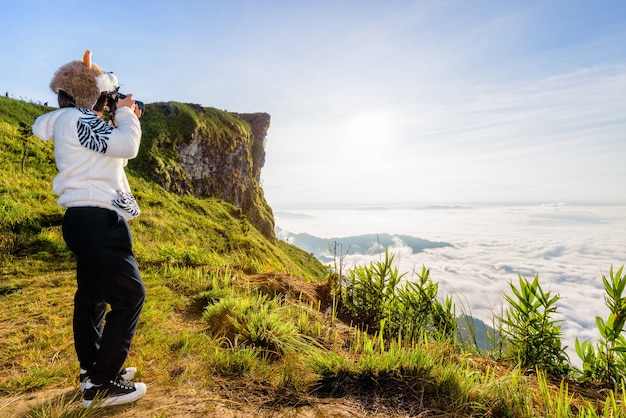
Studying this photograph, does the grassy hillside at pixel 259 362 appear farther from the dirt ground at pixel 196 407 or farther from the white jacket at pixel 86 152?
the white jacket at pixel 86 152

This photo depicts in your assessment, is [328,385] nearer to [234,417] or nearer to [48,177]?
[234,417]

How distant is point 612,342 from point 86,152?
4.84m

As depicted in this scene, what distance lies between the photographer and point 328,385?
2.44m

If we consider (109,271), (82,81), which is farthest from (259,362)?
(82,81)

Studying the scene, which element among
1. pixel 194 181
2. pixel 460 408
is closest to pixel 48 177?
pixel 460 408

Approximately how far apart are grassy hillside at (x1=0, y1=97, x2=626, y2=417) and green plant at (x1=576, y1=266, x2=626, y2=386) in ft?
0.73

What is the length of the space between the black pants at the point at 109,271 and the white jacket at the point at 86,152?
91 mm

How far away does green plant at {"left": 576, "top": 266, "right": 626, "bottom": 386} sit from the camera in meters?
2.96

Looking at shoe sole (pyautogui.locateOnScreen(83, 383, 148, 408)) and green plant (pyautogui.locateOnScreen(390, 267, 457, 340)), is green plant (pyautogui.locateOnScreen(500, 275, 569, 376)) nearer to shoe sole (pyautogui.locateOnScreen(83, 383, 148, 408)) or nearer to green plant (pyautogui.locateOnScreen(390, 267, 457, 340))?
green plant (pyautogui.locateOnScreen(390, 267, 457, 340))

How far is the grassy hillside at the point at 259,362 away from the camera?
212 centimetres

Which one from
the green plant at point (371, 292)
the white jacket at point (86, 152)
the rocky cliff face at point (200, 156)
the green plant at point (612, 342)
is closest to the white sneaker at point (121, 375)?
the white jacket at point (86, 152)

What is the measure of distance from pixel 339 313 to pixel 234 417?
321 centimetres

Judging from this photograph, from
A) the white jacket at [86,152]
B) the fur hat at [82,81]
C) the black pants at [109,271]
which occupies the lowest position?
the black pants at [109,271]

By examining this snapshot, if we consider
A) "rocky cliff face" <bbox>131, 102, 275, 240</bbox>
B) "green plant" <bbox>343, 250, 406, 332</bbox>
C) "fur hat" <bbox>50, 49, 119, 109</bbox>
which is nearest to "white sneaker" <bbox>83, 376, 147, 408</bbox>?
"fur hat" <bbox>50, 49, 119, 109</bbox>
